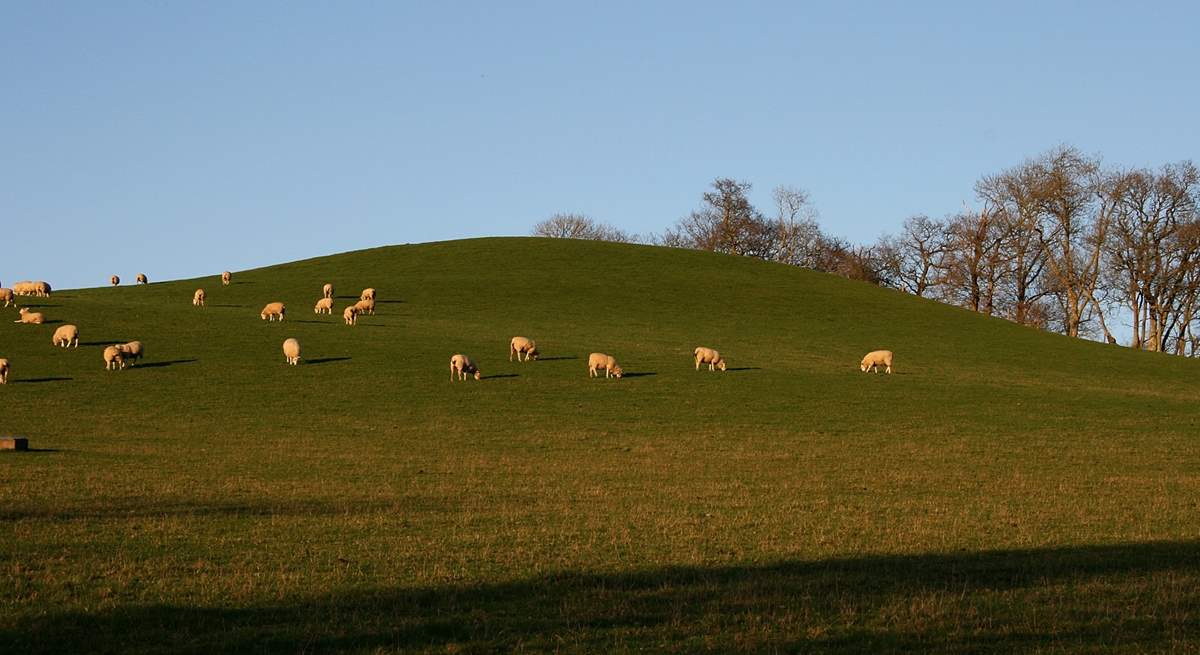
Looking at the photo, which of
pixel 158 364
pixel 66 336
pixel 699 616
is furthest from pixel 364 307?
pixel 699 616

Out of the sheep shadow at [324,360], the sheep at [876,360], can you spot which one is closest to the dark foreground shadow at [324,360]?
the sheep shadow at [324,360]

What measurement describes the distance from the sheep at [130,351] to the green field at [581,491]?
33.6 inches

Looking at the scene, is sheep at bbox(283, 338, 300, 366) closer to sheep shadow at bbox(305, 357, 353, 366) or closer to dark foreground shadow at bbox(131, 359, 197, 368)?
sheep shadow at bbox(305, 357, 353, 366)

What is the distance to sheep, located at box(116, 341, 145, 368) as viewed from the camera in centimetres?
4509

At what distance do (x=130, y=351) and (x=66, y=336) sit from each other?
189 inches

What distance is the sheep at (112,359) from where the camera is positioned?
145ft

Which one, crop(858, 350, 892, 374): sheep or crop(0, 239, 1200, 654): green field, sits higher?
crop(858, 350, 892, 374): sheep

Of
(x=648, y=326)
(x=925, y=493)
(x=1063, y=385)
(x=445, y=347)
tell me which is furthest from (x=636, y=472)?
(x=648, y=326)

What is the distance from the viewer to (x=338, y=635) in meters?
9.90

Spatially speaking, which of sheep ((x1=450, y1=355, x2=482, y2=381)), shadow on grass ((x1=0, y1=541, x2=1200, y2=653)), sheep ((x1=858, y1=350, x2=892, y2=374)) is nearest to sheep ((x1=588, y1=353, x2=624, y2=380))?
sheep ((x1=450, y1=355, x2=482, y2=381))

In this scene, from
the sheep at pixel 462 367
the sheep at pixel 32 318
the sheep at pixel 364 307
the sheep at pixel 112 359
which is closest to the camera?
the sheep at pixel 112 359

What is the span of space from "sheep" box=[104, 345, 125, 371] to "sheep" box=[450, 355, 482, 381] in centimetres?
1238

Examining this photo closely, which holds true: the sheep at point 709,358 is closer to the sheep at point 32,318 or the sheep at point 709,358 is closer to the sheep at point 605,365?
the sheep at point 605,365

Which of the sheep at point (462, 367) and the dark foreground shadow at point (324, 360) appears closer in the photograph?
the sheep at point (462, 367)
